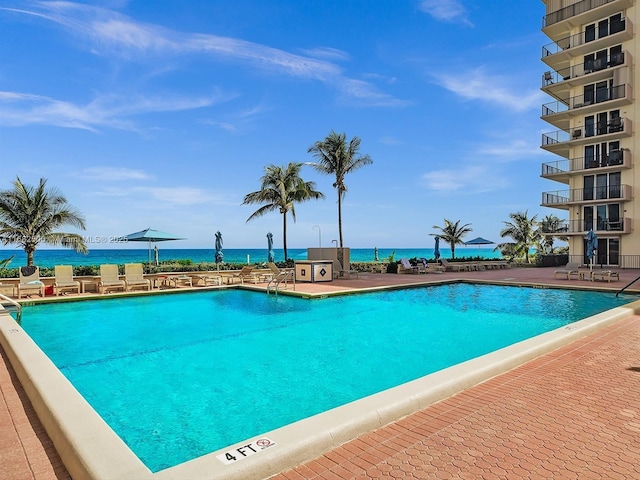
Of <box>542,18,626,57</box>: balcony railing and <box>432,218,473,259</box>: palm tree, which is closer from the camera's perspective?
<box>542,18,626,57</box>: balcony railing

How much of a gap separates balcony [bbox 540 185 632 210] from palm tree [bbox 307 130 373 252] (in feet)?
44.9

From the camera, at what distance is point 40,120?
19234mm

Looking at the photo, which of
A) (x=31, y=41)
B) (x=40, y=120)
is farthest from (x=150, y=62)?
(x=40, y=120)

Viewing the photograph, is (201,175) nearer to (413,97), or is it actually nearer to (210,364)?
(413,97)

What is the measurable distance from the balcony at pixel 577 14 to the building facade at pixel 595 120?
0.06m

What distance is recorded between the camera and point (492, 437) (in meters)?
3.26

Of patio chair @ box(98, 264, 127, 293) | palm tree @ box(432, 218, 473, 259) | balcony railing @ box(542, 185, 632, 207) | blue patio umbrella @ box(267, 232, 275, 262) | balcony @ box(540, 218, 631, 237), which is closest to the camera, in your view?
patio chair @ box(98, 264, 127, 293)

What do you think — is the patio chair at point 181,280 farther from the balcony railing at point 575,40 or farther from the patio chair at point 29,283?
the balcony railing at point 575,40

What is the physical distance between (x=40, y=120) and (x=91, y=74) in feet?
16.8

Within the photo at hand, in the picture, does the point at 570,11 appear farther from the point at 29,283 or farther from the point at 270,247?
the point at 29,283

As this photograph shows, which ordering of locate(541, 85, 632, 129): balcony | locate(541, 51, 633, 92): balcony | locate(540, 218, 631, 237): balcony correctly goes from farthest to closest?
locate(541, 51, 633, 92): balcony
locate(541, 85, 632, 129): balcony
locate(540, 218, 631, 237): balcony

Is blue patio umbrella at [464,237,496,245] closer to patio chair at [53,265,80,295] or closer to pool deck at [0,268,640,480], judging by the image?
patio chair at [53,265,80,295]

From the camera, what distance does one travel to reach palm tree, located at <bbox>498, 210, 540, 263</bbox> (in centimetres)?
3825

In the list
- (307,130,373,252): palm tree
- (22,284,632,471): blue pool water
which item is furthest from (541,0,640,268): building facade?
(22,284,632,471): blue pool water
